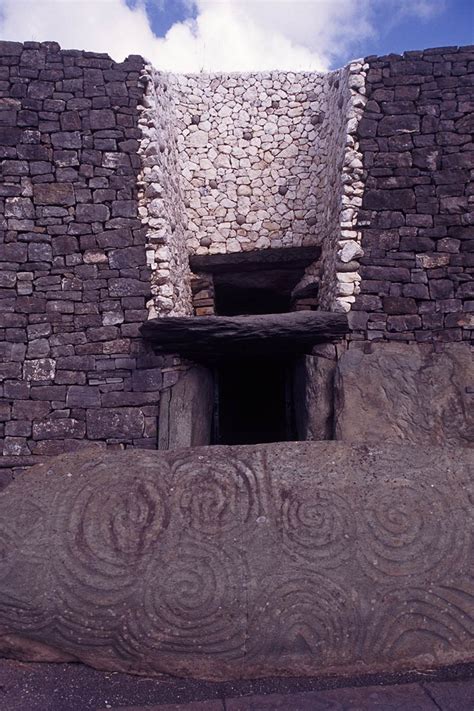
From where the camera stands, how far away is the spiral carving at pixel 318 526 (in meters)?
3.15

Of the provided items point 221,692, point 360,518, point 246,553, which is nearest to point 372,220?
point 360,518

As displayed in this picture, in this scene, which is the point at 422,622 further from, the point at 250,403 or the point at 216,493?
the point at 250,403

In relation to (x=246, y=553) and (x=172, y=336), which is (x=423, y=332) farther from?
(x=246, y=553)

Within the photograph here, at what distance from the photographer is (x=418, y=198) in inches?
227

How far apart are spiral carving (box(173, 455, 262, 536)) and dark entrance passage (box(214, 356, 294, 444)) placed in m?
4.97

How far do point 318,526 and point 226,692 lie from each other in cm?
96

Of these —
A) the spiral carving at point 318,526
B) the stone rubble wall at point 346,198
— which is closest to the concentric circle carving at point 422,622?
the spiral carving at point 318,526

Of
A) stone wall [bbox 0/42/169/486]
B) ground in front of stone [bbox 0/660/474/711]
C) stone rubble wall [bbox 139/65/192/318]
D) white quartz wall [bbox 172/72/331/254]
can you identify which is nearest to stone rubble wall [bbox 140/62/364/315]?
white quartz wall [bbox 172/72/331/254]

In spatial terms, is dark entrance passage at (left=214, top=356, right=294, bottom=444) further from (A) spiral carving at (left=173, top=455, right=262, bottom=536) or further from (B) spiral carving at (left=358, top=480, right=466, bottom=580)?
(B) spiral carving at (left=358, top=480, right=466, bottom=580)

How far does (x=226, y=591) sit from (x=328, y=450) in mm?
1080

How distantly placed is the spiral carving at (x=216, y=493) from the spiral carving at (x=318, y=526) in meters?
0.20

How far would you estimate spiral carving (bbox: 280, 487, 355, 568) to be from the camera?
315 centimetres

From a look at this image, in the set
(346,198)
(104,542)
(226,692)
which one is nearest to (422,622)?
(226,692)

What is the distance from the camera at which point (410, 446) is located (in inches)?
144
